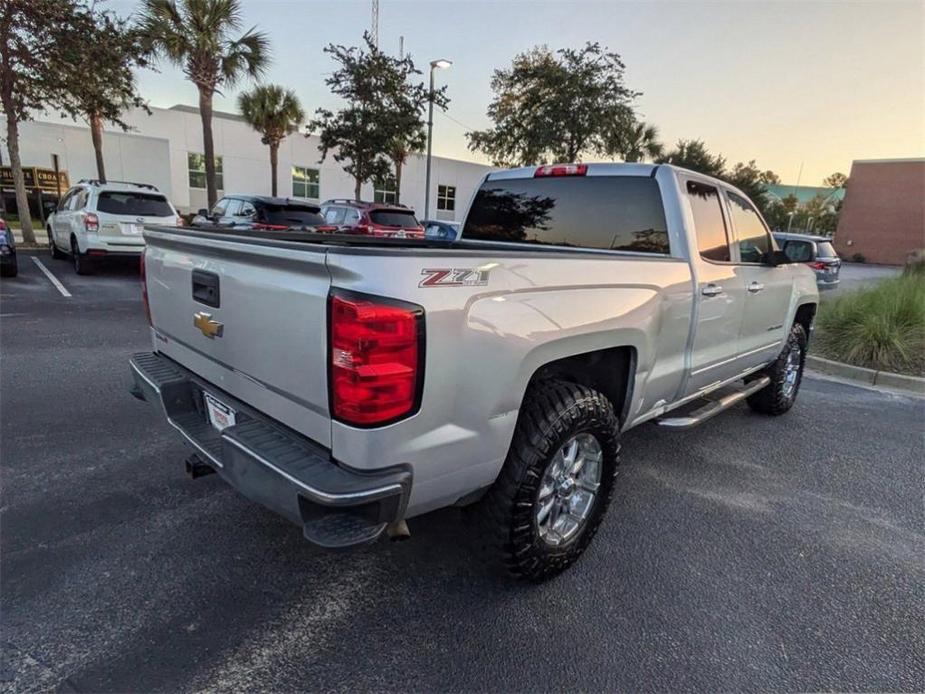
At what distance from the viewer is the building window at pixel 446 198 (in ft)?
116

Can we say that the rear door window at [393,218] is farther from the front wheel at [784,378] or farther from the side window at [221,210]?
the front wheel at [784,378]

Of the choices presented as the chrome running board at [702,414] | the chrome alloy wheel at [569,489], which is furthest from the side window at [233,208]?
the chrome alloy wheel at [569,489]

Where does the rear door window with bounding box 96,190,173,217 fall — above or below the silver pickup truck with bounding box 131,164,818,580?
above

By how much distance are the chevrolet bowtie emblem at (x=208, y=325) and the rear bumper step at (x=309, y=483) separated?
0.40 meters

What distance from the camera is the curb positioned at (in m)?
6.58

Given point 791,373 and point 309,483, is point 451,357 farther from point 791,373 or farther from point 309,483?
point 791,373

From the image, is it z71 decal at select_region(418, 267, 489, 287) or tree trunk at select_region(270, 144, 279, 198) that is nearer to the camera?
z71 decal at select_region(418, 267, 489, 287)

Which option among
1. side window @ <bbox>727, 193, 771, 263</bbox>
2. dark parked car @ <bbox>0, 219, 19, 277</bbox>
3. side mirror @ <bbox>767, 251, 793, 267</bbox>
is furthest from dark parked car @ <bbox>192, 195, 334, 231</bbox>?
side mirror @ <bbox>767, 251, 793, 267</bbox>

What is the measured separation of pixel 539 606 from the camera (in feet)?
7.97

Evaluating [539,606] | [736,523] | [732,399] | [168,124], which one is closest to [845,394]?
[732,399]

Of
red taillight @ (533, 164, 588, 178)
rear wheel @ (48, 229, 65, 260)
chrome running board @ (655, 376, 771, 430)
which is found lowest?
rear wheel @ (48, 229, 65, 260)

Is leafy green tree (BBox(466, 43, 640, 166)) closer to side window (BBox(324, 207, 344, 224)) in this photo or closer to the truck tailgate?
side window (BBox(324, 207, 344, 224))

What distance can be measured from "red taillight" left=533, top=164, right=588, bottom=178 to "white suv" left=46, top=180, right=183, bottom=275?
950cm

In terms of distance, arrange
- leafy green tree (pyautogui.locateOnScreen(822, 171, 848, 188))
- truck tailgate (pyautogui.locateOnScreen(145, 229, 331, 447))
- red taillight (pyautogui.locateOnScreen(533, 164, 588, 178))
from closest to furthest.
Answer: truck tailgate (pyautogui.locateOnScreen(145, 229, 331, 447)) < red taillight (pyautogui.locateOnScreen(533, 164, 588, 178)) < leafy green tree (pyautogui.locateOnScreen(822, 171, 848, 188))
